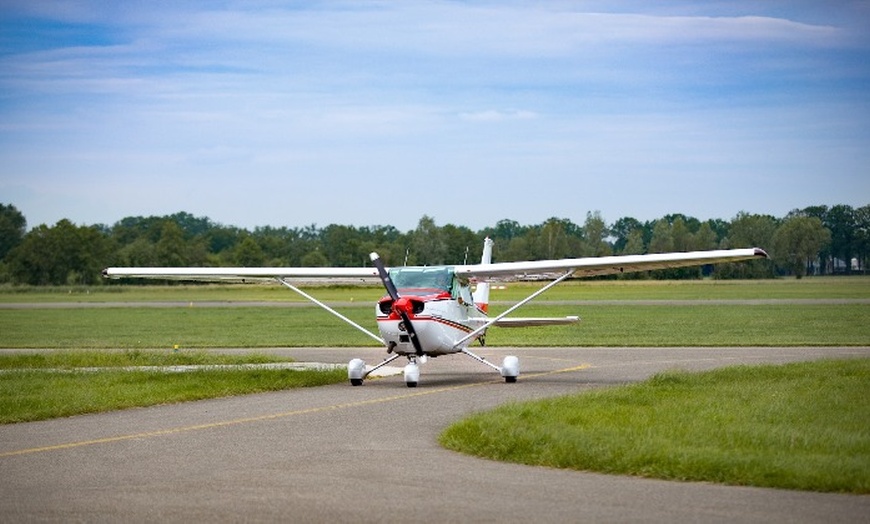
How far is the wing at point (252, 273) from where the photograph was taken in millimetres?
24969

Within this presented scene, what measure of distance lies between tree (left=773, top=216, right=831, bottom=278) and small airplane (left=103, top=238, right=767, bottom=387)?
321 feet

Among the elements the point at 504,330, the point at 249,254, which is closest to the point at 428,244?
the point at 249,254

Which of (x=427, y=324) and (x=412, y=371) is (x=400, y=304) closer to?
(x=427, y=324)

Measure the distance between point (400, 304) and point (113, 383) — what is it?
496cm

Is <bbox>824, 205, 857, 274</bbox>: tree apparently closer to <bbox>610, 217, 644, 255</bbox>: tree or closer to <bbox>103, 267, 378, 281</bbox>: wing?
<bbox>610, 217, 644, 255</bbox>: tree

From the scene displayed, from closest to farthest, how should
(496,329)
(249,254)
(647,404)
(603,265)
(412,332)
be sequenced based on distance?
(647,404) < (412,332) < (603,265) < (496,329) < (249,254)

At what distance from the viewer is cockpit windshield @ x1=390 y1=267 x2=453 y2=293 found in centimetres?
2261

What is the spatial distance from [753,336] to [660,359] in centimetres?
1081

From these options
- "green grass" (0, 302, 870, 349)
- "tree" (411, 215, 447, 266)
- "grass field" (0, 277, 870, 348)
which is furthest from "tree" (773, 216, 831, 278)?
"green grass" (0, 302, 870, 349)

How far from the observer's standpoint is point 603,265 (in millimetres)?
23016

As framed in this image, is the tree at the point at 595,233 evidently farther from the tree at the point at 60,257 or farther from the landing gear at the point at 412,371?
the landing gear at the point at 412,371

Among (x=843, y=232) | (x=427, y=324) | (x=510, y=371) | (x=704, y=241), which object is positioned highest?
(x=843, y=232)

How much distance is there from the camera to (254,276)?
25.4 metres

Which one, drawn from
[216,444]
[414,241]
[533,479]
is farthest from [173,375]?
[414,241]
